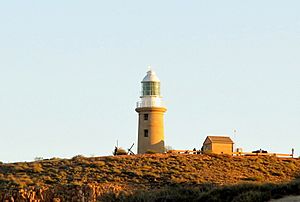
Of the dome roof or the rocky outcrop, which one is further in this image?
the dome roof

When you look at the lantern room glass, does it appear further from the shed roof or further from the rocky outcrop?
the rocky outcrop

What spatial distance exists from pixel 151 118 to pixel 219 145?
5.49 metres

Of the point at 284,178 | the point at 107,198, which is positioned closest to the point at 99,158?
the point at 284,178

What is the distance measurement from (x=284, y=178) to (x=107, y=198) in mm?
19018

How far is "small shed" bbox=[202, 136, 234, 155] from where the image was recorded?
54688 mm

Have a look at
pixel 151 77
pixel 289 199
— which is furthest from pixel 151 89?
pixel 289 199

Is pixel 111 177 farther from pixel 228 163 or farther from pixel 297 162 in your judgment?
pixel 297 162

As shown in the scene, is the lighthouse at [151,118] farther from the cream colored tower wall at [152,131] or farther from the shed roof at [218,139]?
the shed roof at [218,139]

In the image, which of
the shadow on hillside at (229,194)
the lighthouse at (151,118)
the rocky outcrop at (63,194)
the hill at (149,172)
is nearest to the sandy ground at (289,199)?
the shadow on hillside at (229,194)

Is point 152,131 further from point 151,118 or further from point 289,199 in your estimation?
point 289,199

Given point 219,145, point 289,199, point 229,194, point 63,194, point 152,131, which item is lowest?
point 289,199

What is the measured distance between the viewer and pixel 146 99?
5434cm

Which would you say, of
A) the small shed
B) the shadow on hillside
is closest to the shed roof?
the small shed

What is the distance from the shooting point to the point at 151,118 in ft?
177
